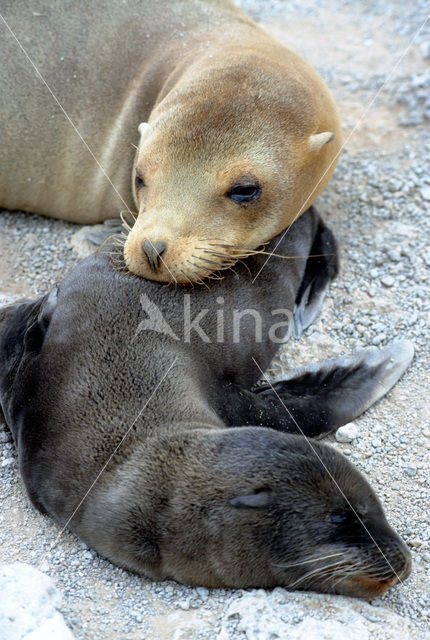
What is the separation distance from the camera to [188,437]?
3.75 metres

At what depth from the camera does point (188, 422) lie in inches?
153

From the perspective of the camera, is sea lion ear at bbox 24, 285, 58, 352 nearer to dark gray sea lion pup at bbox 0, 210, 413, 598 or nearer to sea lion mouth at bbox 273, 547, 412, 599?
dark gray sea lion pup at bbox 0, 210, 413, 598

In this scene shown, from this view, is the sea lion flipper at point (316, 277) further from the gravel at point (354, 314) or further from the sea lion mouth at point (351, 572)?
the sea lion mouth at point (351, 572)

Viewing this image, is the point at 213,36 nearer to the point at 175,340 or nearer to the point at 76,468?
the point at 175,340

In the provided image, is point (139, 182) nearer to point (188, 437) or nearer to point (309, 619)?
point (188, 437)

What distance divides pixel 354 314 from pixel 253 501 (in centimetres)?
215

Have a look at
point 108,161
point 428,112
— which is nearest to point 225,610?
point 108,161

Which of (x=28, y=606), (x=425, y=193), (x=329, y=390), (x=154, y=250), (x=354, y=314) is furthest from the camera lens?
(x=425, y=193)

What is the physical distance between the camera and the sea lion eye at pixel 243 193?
427cm

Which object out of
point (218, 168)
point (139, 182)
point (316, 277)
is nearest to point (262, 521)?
point (218, 168)

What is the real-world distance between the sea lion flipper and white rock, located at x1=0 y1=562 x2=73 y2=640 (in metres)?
2.26

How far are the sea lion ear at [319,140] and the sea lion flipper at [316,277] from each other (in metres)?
0.89

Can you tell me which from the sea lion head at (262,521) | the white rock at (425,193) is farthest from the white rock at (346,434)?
the white rock at (425,193)

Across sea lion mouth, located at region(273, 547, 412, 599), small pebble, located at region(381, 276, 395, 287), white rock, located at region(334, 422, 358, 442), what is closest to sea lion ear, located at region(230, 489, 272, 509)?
sea lion mouth, located at region(273, 547, 412, 599)
